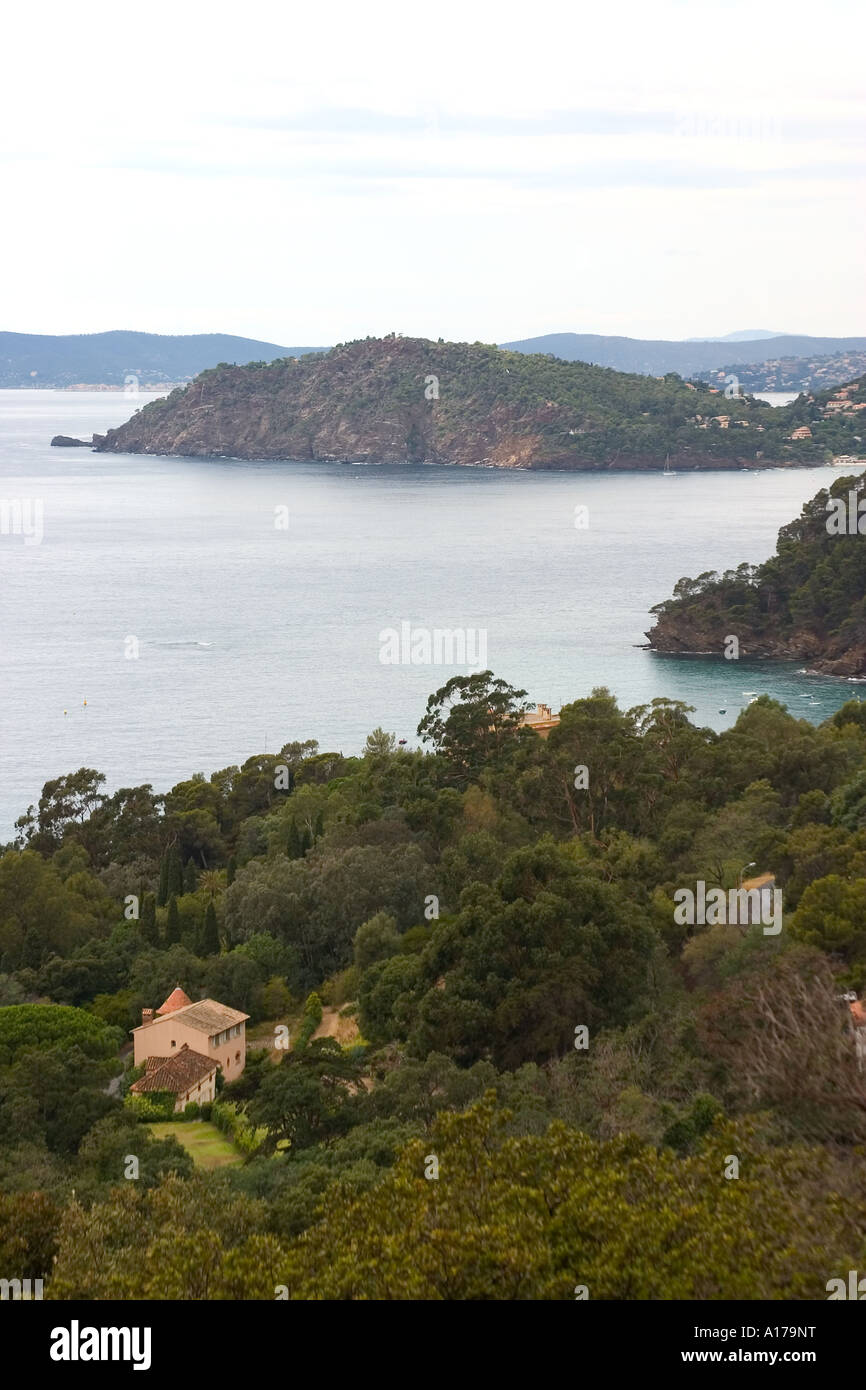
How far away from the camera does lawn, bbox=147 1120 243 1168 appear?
18172mm

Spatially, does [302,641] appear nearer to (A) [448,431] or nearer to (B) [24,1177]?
(B) [24,1177]

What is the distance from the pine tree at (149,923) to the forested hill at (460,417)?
129m

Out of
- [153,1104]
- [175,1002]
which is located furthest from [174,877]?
[153,1104]

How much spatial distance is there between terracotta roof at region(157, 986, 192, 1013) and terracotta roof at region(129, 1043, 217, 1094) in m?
1.75

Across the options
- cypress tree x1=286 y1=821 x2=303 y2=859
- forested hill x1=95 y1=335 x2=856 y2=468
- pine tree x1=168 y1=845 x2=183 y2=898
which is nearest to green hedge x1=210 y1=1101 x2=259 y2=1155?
pine tree x1=168 y1=845 x2=183 y2=898

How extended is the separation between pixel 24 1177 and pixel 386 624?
5628cm

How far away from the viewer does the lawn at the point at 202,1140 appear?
1817cm

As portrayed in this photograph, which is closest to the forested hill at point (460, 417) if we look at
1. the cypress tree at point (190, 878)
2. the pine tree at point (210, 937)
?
the cypress tree at point (190, 878)

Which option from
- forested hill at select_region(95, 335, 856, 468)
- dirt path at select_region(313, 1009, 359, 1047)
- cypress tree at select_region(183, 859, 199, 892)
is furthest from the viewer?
forested hill at select_region(95, 335, 856, 468)

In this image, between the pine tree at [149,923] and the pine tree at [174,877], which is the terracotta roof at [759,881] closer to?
the pine tree at [149,923]

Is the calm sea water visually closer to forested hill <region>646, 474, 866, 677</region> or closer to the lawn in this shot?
forested hill <region>646, 474, 866, 677</region>

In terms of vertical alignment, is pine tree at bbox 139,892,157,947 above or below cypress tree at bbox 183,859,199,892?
above

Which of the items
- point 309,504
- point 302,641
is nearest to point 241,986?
point 302,641

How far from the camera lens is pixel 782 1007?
1282 centimetres
